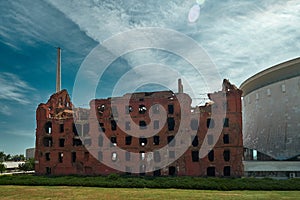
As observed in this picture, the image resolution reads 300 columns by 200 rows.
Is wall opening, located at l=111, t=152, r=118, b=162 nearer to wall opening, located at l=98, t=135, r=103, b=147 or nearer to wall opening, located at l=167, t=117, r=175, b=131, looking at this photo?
wall opening, located at l=98, t=135, r=103, b=147

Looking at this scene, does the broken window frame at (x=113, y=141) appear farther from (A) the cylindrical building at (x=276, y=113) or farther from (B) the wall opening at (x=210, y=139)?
(A) the cylindrical building at (x=276, y=113)

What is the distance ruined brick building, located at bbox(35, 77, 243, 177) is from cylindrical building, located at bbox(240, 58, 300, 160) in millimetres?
11318

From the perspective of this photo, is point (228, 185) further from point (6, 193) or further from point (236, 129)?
point (6, 193)

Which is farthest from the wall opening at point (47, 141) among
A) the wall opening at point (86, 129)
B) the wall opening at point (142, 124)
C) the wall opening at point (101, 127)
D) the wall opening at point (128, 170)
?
the wall opening at point (142, 124)

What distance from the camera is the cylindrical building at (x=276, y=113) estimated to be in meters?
43.3

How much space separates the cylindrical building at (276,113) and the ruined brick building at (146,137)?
11318mm

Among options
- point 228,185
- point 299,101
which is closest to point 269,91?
point 299,101

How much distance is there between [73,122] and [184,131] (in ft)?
49.4

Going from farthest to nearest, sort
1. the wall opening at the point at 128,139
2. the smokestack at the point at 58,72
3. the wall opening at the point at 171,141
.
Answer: the smokestack at the point at 58,72, the wall opening at the point at 128,139, the wall opening at the point at 171,141

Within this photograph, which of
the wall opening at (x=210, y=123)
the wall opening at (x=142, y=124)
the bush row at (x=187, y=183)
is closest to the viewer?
the bush row at (x=187, y=183)

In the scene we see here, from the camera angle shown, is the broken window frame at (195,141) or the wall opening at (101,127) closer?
the broken window frame at (195,141)

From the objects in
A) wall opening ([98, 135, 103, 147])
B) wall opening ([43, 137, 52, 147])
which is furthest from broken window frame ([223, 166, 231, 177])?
wall opening ([43, 137, 52, 147])

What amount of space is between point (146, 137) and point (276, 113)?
67.5 feet

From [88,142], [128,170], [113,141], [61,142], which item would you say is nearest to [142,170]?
[128,170]
